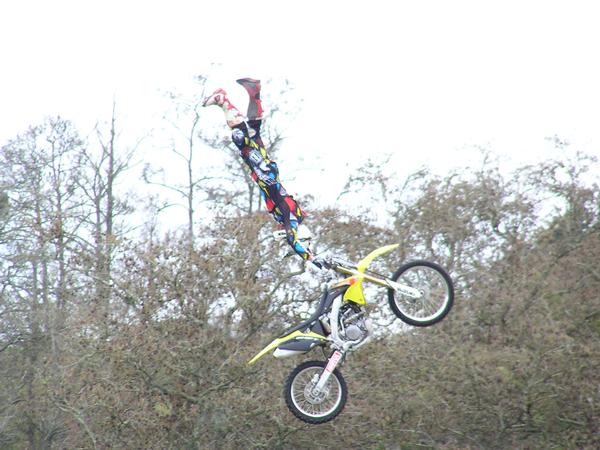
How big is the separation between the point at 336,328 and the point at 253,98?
2.60 meters

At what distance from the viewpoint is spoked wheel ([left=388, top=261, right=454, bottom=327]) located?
396 inches

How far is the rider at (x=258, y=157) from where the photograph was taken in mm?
9766

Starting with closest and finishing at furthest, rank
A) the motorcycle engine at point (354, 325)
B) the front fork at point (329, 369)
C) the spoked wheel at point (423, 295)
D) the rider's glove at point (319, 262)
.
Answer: the front fork at point (329, 369) → the motorcycle engine at point (354, 325) → the rider's glove at point (319, 262) → the spoked wheel at point (423, 295)

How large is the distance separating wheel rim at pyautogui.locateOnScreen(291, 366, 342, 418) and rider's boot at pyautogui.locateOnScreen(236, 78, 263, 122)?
9.07 feet

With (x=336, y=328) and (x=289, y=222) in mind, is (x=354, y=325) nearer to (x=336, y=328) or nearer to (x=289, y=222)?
(x=336, y=328)

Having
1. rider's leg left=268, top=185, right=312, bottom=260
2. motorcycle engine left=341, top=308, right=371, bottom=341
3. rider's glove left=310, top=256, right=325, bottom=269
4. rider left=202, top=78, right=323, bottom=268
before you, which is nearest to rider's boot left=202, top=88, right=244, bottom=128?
rider left=202, top=78, right=323, bottom=268

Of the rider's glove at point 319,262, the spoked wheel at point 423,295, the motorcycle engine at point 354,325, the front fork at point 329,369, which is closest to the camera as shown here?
the front fork at point 329,369

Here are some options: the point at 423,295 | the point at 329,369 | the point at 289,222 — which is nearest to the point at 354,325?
the point at 329,369

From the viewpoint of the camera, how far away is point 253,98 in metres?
9.78

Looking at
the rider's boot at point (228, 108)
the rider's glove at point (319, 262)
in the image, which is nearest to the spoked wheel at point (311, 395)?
the rider's glove at point (319, 262)

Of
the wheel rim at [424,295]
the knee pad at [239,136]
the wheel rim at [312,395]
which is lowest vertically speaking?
the wheel rim at [312,395]

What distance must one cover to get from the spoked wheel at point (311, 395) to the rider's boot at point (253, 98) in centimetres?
269

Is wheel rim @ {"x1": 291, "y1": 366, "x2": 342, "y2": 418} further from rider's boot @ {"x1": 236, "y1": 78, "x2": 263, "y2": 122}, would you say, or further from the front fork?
rider's boot @ {"x1": 236, "y1": 78, "x2": 263, "y2": 122}

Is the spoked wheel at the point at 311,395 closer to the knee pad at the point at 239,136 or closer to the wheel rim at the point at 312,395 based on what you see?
the wheel rim at the point at 312,395
